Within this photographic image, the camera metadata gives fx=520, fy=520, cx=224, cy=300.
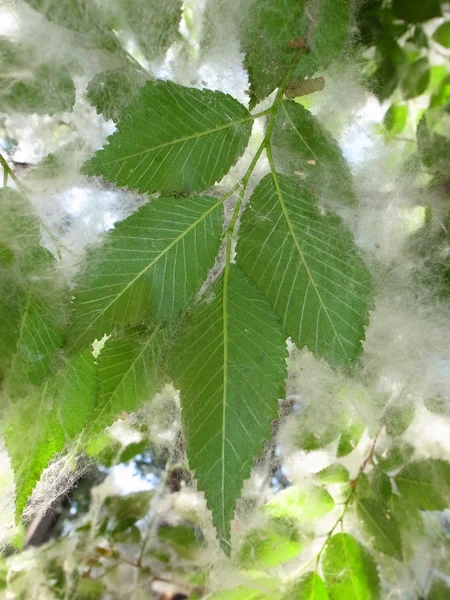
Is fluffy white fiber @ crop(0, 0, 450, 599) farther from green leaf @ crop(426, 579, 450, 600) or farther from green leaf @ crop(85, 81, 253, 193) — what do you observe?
green leaf @ crop(426, 579, 450, 600)

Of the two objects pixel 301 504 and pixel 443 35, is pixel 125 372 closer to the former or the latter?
pixel 301 504

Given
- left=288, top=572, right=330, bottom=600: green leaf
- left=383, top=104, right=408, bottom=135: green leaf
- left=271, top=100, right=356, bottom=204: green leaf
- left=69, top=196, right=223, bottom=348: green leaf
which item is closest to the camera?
left=69, top=196, right=223, bottom=348: green leaf

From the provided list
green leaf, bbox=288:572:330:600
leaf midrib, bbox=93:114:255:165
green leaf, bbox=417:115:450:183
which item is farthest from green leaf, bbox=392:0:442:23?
green leaf, bbox=288:572:330:600

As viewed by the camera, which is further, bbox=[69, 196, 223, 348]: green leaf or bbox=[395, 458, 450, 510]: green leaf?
bbox=[395, 458, 450, 510]: green leaf

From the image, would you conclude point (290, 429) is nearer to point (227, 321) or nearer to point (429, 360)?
point (429, 360)

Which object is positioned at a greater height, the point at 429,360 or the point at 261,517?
the point at 429,360

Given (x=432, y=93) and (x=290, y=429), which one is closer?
(x=432, y=93)

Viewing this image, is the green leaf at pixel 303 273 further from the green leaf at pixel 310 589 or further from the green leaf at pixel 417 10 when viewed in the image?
the green leaf at pixel 310 589

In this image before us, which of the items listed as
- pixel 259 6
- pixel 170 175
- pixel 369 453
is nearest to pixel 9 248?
pixel 170 175
